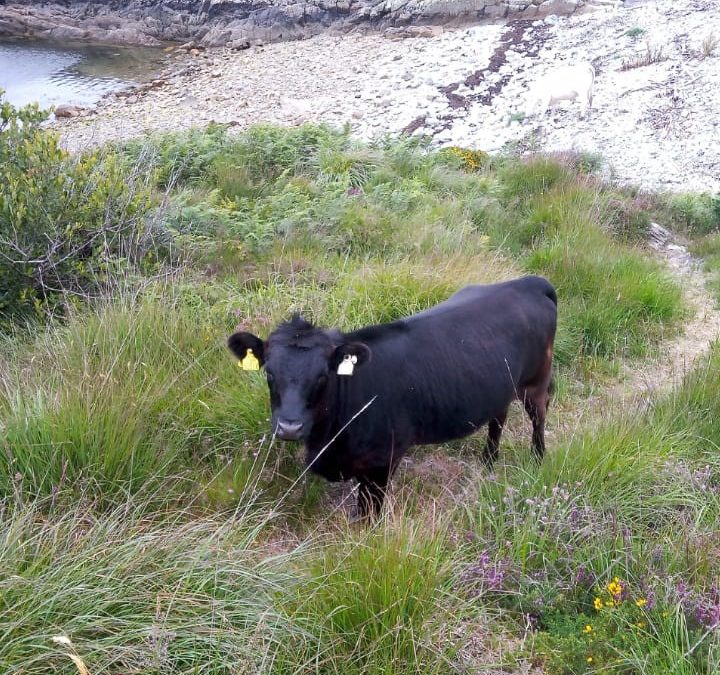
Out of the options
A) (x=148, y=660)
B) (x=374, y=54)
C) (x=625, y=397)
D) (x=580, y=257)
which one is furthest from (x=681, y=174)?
(x=374, y=54)

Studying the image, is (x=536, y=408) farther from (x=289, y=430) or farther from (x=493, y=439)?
(x=289, y=430)

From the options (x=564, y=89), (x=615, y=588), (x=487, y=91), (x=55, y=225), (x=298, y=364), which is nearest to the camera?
(x=615, y=588)

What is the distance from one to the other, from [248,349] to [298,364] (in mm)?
374

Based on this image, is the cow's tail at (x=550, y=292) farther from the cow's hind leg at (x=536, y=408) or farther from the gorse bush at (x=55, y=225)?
the gorse bush at (x=55, y=225)

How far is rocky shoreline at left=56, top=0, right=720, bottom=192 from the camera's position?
14578 mm

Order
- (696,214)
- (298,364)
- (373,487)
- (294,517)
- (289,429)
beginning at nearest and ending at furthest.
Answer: (289,429) < (298,364) < (294,517) < (373,487) < (696,214)

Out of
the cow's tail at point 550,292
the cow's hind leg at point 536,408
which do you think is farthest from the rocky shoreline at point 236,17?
the cow's hind leg at point 536,408

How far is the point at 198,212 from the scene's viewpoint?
800 cm

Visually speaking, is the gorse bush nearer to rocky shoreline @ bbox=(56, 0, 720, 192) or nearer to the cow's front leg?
the cow's front leg

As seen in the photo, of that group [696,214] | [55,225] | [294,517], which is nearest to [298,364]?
[294,517]

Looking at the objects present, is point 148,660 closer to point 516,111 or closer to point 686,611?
point 686,611

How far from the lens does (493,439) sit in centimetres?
552

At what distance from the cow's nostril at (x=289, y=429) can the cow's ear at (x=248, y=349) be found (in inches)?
20.2

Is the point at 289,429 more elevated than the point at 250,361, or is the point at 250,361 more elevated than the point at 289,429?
the point at 250,361
